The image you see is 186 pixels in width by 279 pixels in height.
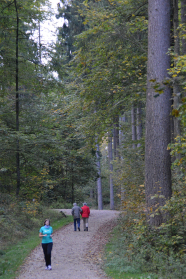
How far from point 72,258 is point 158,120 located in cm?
575

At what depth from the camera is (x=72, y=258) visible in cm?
955

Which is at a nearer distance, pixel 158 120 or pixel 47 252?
pixel 47 252

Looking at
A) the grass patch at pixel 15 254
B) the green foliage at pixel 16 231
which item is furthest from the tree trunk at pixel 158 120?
the green foliage at pixel 16 231

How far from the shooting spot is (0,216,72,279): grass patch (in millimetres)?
7986

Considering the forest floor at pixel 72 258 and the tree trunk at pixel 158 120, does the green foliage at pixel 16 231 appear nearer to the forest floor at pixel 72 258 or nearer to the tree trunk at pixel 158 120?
the forest floor at pixel 72 258

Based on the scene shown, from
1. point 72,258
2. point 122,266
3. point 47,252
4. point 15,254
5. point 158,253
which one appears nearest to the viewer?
point 158,253

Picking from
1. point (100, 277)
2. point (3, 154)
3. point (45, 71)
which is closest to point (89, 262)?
point (100, 277)

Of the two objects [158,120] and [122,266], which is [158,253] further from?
[158,120]

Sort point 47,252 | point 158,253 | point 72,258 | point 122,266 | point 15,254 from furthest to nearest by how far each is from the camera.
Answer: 1. point 15,254
2. point 72,258
3. point 47,252
4. point 122,266
5. point 158,253

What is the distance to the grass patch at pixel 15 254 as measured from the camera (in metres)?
7.99

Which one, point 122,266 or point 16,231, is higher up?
point 122,266

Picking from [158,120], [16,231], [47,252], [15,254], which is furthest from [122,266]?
[16,231]

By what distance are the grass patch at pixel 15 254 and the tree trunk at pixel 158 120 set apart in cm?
458

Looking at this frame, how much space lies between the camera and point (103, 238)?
12883 mm
